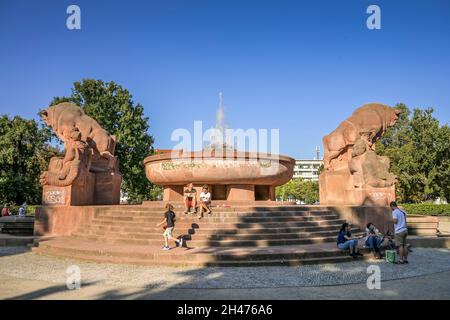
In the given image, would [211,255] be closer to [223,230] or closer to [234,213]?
[223,230]

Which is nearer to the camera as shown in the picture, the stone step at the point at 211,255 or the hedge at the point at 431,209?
the stone step at the point at 211,255

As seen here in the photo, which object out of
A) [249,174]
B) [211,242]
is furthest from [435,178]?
[211,242]

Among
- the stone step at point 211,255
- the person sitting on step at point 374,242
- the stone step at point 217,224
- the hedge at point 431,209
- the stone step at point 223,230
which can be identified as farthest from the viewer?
the hedge at point 431,209

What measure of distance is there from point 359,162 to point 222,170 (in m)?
5.67

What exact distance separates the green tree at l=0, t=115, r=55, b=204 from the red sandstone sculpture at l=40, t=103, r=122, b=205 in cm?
2193

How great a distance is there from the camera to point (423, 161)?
37969mm

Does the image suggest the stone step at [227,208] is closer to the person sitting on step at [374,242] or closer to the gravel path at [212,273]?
the person sitting on step at [374,242]

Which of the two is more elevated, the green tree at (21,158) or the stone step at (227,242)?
the green tree at (21,158)

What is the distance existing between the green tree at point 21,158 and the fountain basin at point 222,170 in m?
24.7

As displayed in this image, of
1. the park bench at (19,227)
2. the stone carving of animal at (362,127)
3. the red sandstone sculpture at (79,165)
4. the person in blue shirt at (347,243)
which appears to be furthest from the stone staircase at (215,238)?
the stone carving of animal at (362,127)

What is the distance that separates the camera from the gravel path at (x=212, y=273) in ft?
22.3

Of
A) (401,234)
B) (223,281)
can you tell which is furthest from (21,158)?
(401,234)
